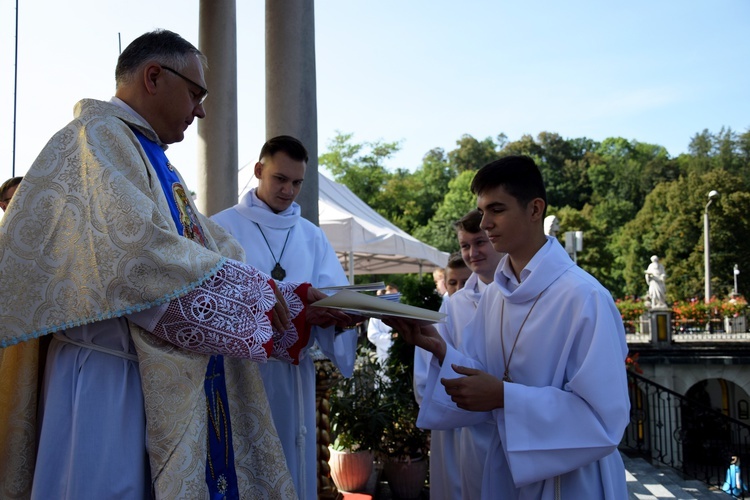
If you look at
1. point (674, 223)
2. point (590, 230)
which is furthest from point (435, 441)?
point (590, 230)

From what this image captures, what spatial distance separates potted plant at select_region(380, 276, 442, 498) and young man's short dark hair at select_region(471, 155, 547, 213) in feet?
10.9

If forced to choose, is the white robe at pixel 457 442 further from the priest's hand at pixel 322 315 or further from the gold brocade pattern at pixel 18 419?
the gold brocade pattern at pixel 18 419

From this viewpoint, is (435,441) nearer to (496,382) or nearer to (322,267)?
(322,267)

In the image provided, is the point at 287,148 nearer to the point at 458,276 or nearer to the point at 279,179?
the point at 279,179

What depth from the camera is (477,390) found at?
2.28 m

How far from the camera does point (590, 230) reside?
49.6m

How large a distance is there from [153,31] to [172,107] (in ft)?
0.89

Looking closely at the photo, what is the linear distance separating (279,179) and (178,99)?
1379 millimetres

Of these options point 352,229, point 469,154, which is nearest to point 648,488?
point 352,229

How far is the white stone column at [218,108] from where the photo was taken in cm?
673

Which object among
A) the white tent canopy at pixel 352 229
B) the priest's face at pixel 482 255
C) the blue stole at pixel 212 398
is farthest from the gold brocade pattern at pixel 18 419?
the white tent canopy at pixel 352 229

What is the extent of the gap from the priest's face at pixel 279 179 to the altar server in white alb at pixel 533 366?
120 cm

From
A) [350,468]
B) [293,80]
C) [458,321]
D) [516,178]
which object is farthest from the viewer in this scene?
[350,468]

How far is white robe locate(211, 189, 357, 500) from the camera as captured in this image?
124 inches
